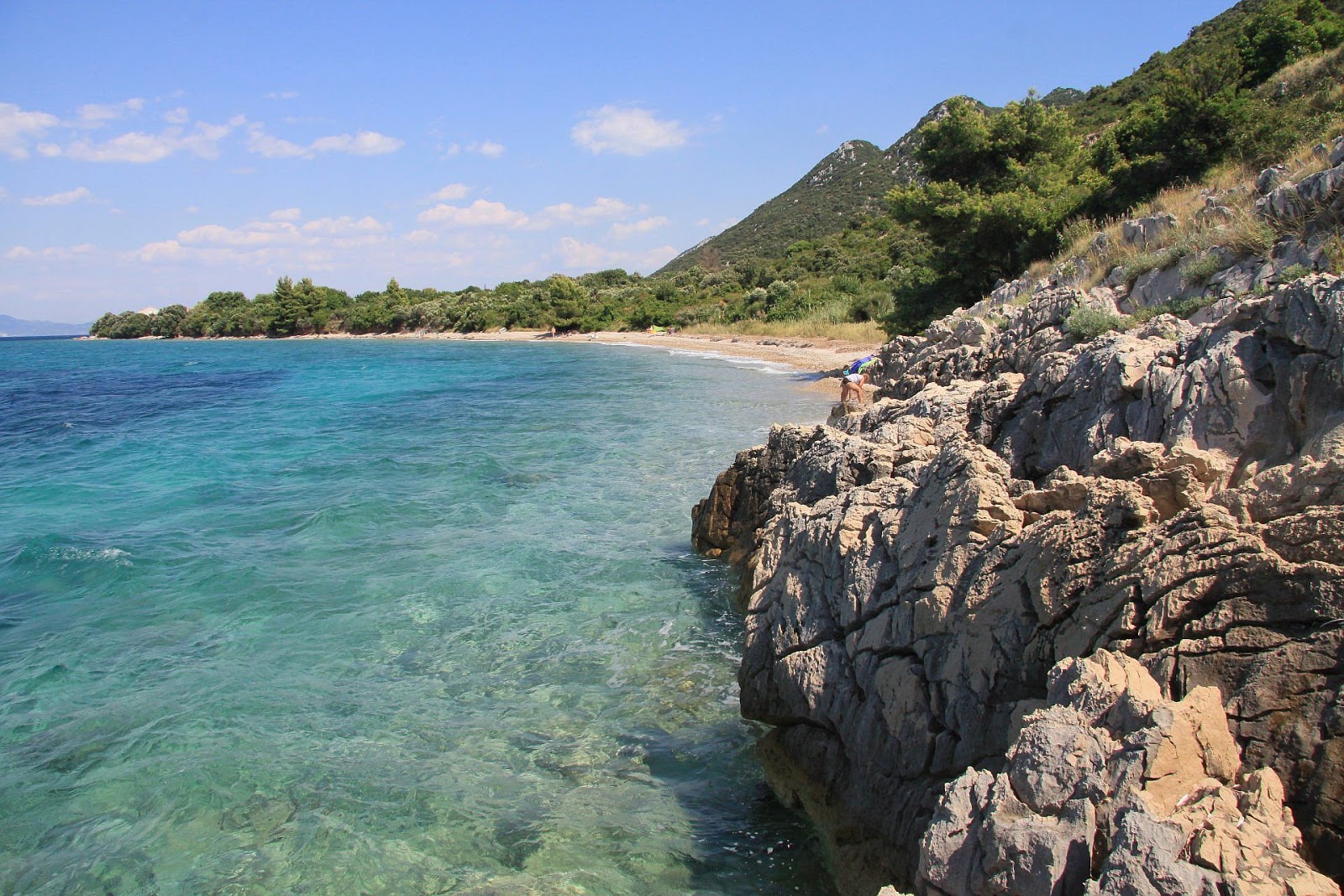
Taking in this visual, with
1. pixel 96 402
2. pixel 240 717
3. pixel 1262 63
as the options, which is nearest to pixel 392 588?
pixel 240 717

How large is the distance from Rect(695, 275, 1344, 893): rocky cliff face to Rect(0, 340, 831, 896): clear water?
3.41ft

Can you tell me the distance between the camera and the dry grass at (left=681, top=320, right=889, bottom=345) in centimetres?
3431

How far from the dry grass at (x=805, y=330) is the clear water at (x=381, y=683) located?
18.0m

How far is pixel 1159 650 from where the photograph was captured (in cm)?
325

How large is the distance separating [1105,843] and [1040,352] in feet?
20.7

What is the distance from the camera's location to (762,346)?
137ft

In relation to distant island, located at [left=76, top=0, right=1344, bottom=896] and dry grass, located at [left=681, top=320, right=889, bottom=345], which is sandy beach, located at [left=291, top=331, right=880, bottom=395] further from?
distant island, located at [left=76, top=0, right=1344, bottom=896]

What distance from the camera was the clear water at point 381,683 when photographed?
509cm

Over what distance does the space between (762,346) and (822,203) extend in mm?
76833

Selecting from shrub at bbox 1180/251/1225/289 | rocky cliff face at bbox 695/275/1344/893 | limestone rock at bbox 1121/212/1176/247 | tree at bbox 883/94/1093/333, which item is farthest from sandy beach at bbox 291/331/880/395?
→ rocky cliff face at bbox 695/275/1344/893

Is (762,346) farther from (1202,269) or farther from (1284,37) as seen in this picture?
(1202,269)

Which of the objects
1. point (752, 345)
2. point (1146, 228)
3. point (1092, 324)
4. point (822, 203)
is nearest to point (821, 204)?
point (822, 203)

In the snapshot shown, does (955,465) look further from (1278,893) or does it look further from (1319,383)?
(1278,893)

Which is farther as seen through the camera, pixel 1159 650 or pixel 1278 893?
pixel 1159 650
